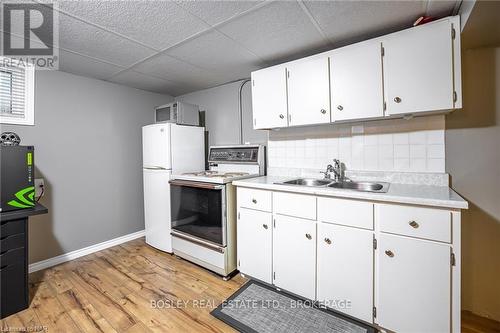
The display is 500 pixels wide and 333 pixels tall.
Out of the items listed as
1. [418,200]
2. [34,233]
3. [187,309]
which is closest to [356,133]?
[418,200]

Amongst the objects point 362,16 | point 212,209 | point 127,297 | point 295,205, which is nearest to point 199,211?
point 212,209

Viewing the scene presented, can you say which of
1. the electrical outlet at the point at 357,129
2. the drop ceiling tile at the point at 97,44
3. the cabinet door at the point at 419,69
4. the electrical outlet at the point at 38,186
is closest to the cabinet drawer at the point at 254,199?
the electrical outlet at the point at 357,129

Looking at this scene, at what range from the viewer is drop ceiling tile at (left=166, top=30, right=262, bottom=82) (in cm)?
193

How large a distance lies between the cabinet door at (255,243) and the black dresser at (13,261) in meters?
1.66

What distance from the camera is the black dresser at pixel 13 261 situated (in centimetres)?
168

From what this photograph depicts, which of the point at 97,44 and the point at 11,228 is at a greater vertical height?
the point at 97,44

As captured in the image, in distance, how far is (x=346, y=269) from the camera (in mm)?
1590

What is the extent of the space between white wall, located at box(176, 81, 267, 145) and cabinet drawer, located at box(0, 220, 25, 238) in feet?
7.14

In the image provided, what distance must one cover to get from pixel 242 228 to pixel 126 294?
117 centimetres

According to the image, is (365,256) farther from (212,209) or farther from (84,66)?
(84,66)

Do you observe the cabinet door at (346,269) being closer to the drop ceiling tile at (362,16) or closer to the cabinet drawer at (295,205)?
the cabinet drawer at (295,205)

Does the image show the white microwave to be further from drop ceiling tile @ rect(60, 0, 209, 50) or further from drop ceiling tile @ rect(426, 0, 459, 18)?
drop ceiling tile @ rect(426, 0, 459, 18)

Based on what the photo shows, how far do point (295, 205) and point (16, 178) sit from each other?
224 cm

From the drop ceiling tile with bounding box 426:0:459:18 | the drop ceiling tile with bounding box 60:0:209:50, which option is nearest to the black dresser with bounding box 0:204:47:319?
the drop ceiling tile with bounding box 60:0:209:50
